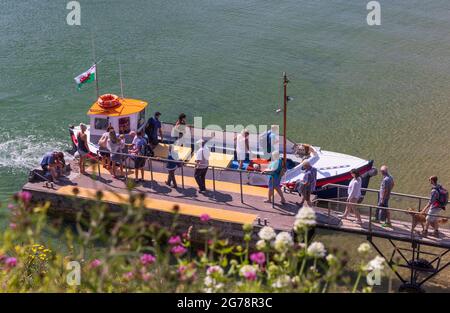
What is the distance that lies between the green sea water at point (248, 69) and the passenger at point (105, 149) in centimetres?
358

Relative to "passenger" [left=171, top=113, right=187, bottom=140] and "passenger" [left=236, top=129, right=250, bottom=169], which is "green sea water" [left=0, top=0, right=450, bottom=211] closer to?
"passenger" [left=171, top=113, right=187, bottom=140]

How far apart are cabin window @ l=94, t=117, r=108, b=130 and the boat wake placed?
3299mm

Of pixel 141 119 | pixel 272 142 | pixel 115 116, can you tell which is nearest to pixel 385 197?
pixel 272 142

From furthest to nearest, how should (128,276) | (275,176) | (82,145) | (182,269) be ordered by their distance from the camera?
(82,145), (275,176), (128,276), (182,269)

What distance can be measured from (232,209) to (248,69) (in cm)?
1513

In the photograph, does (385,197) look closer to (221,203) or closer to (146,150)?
(221,203)

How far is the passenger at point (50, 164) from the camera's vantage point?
20.2 m

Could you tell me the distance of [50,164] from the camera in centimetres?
2025

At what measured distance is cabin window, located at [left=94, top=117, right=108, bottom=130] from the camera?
2202 centimetres

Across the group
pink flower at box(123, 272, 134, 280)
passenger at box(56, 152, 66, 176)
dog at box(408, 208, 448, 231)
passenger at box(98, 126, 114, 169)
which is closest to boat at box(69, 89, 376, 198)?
passenger at box(98, 126, 114, 169)
